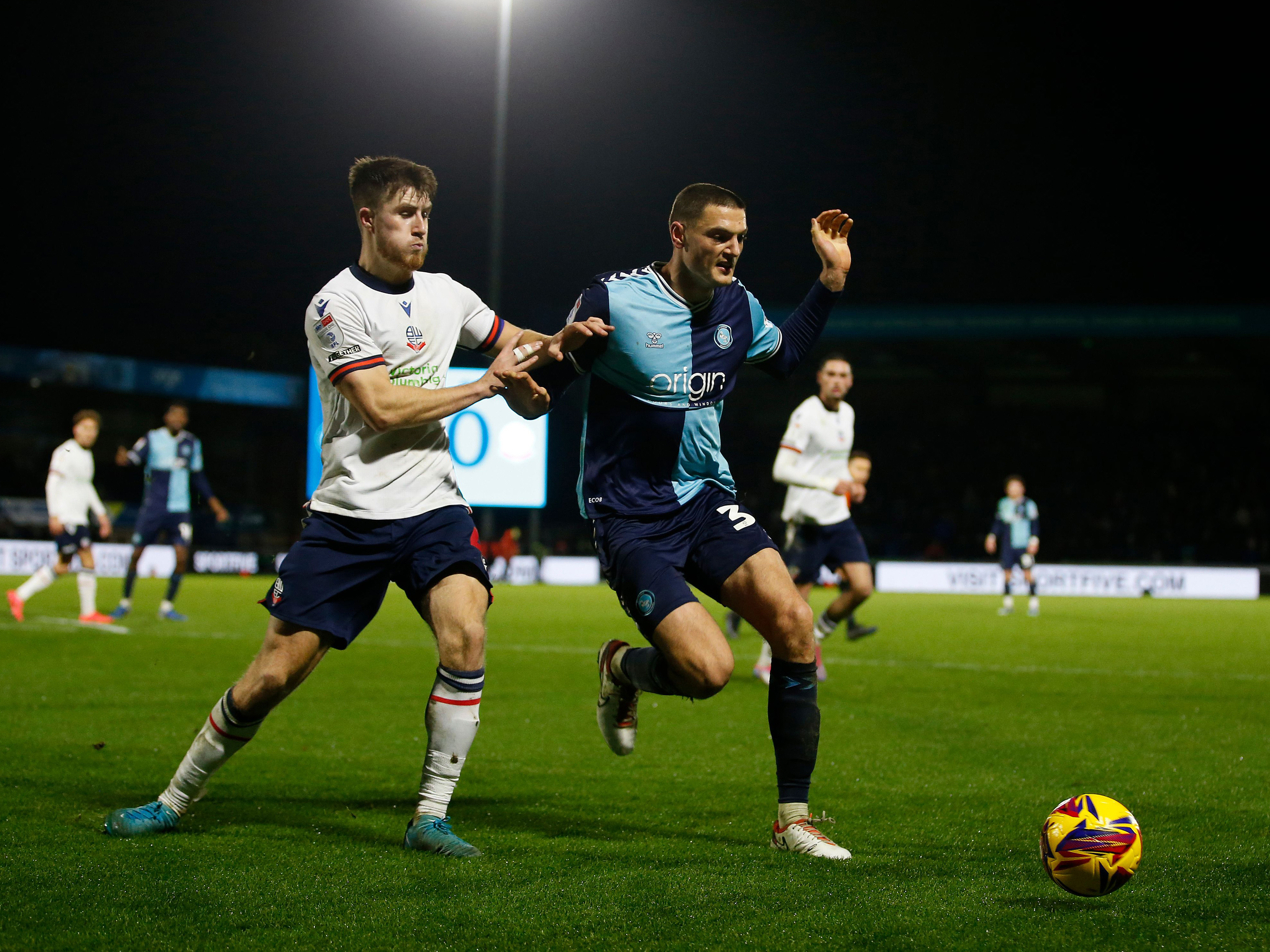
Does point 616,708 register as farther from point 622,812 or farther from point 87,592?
point 87,592

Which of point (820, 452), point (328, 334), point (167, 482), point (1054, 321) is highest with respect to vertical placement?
point (1054, 321)

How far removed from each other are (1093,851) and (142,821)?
2.91m

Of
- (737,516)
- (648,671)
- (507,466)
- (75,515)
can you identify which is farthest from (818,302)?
(507,466)

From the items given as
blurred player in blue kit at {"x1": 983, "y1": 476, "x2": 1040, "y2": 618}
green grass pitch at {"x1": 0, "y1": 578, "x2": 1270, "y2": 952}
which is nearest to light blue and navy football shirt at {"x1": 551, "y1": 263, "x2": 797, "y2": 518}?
green grass pitch at {"x1": 0, "y1": 578, "x2": 1270, "y2": 952}

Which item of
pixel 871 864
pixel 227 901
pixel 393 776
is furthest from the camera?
pixel 393 776

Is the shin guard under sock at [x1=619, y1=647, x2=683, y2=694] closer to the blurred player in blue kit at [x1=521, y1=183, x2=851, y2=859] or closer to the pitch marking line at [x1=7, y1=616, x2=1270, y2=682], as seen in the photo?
the blurred player in blue kit at [x1=521, y1=183, x2=851, y2=859]

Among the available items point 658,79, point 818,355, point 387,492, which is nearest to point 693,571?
point 387,492

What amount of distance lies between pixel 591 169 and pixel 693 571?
2640 centimetres

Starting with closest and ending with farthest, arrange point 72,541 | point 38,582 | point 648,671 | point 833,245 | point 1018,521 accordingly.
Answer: point 648,671
point 833,245
point 72,541
point 38,582
point 1018,521

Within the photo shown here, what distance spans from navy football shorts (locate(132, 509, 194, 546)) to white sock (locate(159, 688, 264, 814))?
9024 millimetres

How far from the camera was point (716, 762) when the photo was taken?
571cm

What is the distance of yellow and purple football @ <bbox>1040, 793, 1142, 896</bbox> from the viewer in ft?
10.7

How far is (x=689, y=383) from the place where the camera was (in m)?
4.23

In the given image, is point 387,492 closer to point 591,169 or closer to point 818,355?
point 591,169
